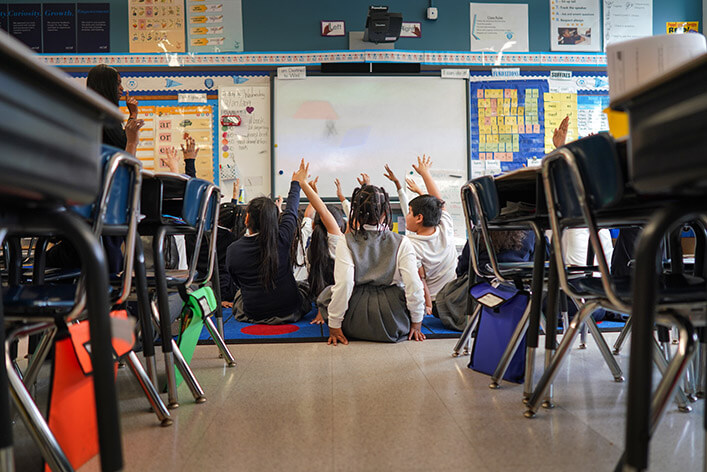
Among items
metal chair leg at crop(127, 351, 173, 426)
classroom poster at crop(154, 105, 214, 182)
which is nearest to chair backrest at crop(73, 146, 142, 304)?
metal chair leg at crop(127, 351, 173, 426)

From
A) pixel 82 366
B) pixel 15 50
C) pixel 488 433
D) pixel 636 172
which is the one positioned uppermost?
pixel 15 50

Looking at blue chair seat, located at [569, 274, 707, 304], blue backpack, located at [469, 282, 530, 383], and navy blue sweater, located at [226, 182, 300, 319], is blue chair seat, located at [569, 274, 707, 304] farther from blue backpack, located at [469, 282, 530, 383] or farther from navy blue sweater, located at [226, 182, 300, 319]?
navy blue sweater, located at [226, 182, 300, 319]

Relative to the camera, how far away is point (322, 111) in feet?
14.8

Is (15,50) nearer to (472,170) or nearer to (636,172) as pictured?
(636,172)

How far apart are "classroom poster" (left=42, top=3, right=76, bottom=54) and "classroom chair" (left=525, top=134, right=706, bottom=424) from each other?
188 inches

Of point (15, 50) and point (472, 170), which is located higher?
point (472, 170)

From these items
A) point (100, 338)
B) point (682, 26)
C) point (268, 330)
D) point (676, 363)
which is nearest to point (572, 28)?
point (682, 26)

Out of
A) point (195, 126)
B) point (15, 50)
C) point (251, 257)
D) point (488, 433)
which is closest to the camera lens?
point (15, 50)

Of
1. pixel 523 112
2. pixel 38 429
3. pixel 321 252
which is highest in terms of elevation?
pixel 523 112

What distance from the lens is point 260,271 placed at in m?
2.92

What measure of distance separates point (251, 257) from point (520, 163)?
2948mm

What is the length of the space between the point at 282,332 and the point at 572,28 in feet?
13.4

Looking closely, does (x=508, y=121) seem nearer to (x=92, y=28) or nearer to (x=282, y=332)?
(x=282, y=332)

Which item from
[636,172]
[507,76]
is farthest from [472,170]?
[636,172]
